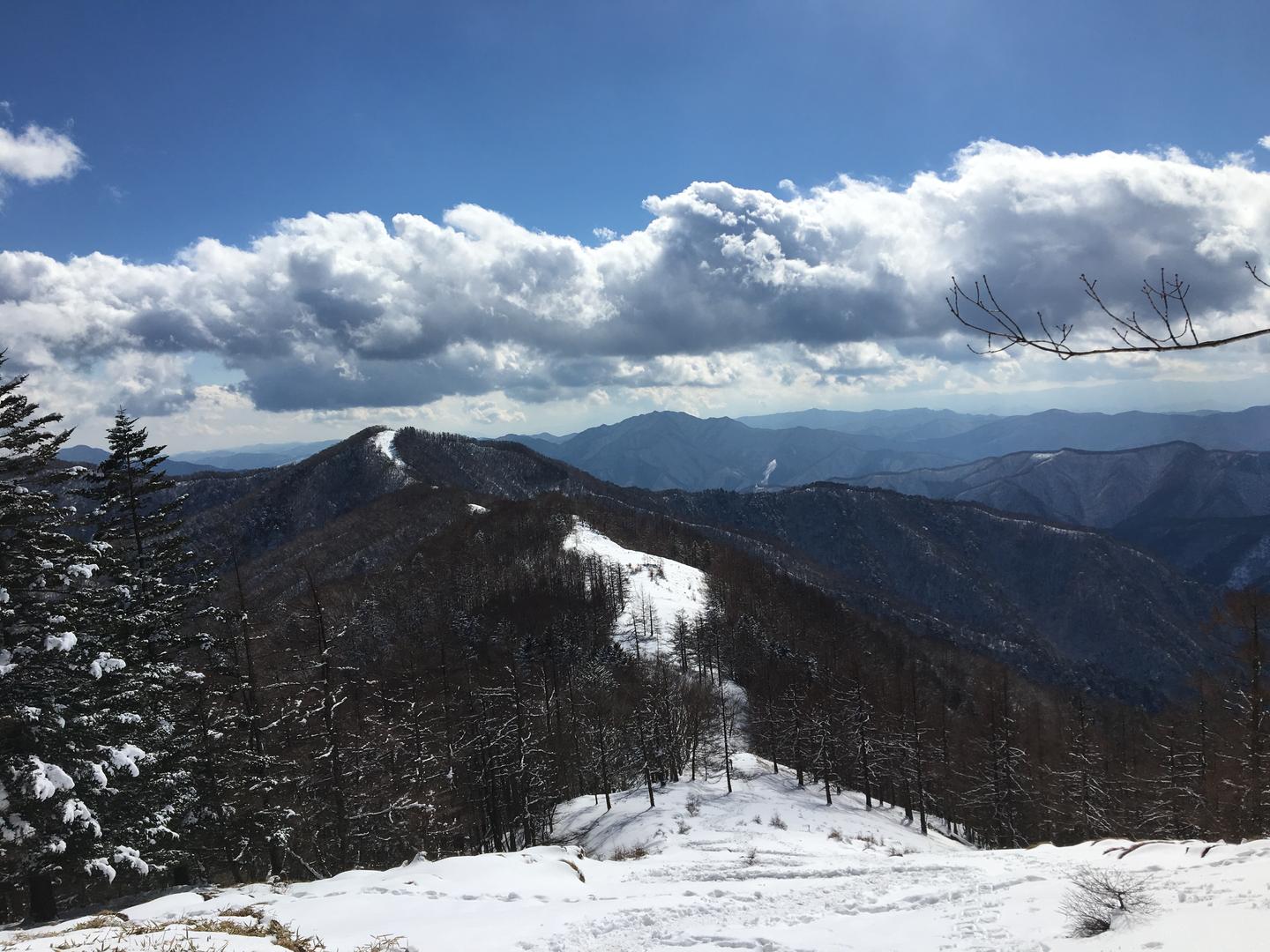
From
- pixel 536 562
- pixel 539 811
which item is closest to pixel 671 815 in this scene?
pixel 539 811

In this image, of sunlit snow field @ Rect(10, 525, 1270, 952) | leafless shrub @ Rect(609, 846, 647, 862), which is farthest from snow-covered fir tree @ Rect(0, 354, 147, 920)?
leafless shrub @ Rect(609, 846, 647, 862)

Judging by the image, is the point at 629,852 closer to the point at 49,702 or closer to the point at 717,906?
the point at 717,906

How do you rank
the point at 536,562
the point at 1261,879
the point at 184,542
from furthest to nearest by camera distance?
1. the point at 536,562
2. the point at 184,542
3. the point at 1261,879

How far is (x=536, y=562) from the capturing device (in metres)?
147

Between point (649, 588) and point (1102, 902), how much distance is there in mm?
121888

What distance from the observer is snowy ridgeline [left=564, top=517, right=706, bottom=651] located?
10644cm

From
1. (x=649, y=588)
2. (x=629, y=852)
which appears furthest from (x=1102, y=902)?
(x=649, y=588)

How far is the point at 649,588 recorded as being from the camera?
13075cm

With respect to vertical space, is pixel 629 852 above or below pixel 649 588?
above

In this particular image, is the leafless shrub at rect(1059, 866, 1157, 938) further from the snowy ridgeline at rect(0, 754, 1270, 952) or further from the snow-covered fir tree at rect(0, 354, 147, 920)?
the snow-covered fir tree at rect(0, 354, 147, 920)

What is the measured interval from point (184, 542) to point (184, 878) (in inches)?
463

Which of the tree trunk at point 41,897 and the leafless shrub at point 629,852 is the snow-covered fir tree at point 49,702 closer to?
the tree trunk at point 41,897

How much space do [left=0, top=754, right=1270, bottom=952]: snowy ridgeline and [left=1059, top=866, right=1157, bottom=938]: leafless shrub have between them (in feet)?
0.77

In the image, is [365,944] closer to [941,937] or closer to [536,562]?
[941,937]
